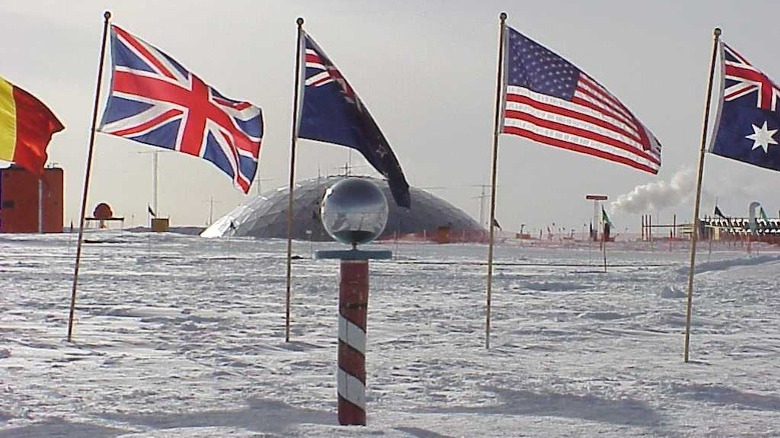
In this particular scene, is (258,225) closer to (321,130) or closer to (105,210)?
(105,210)

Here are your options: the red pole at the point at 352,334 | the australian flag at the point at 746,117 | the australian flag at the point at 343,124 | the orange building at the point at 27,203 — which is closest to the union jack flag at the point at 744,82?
the australian flag at the point at 746,117

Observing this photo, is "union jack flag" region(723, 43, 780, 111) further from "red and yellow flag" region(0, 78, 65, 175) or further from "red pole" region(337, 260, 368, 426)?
"red and yellow flag" region(0, 78, 65, 175)

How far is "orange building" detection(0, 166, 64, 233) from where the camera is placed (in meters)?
84.3

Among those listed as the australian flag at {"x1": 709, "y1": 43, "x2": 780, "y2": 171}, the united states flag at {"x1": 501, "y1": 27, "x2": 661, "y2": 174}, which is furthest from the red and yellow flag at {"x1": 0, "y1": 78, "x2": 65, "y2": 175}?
the australian flag at {"x1": 709, "y1": 43, "x2": 780, "y2": 171}

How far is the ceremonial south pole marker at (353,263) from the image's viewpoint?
265 inches

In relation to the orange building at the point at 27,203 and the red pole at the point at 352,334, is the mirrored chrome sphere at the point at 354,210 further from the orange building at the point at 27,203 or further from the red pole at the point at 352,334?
the orange building at the point at 27,203

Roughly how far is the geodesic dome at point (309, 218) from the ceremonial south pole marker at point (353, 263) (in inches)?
2857

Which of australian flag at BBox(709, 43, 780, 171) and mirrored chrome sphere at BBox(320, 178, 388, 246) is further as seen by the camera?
australian flag at BBox(709, 43, 780, 171)

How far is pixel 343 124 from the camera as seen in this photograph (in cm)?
1288

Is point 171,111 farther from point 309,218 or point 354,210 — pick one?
point 309,218

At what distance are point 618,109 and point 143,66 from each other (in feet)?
18.4

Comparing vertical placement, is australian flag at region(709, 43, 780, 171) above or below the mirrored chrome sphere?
above

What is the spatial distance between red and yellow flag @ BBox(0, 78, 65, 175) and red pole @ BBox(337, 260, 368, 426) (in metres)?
6.97

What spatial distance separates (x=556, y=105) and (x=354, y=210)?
690 cm
